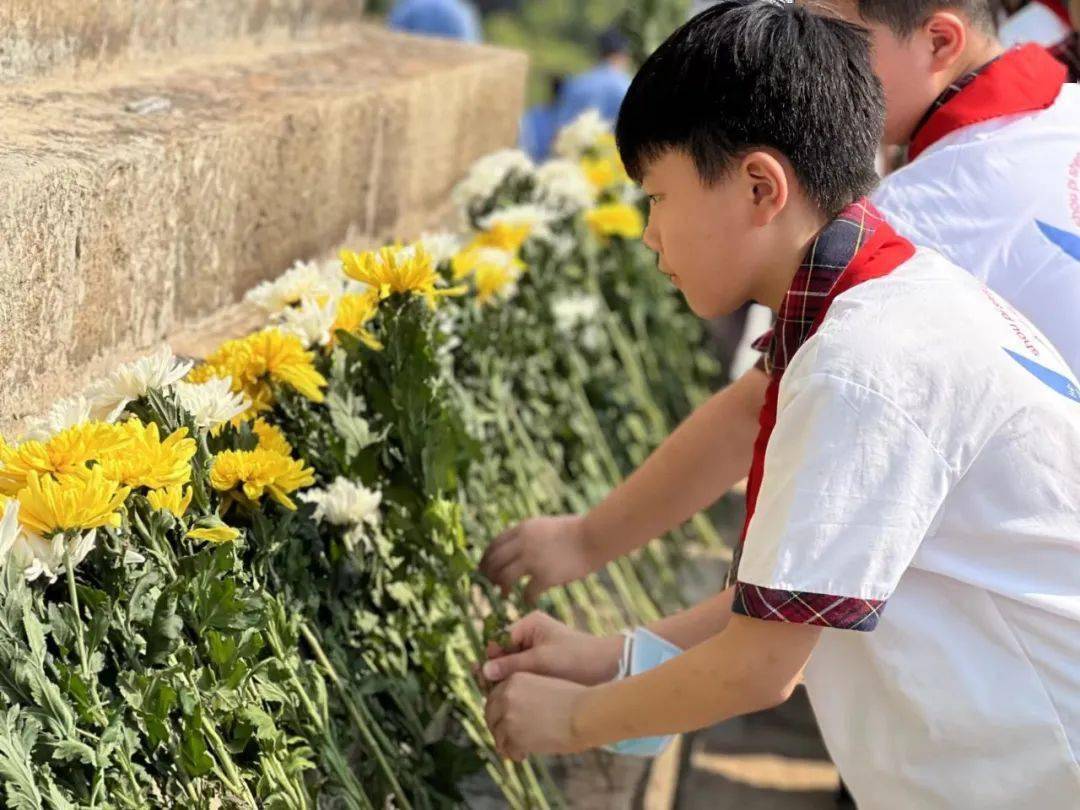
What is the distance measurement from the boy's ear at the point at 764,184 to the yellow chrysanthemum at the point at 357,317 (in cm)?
62

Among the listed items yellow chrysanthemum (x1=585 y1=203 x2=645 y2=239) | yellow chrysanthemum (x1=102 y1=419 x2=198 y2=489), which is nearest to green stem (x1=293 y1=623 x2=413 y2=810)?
yellow chrysanthemum (x1=102 y1=419 x2=198 y2=489)

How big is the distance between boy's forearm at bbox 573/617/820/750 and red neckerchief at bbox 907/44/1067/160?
899 mm

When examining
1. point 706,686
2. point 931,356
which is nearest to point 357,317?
Answer: point 706,686

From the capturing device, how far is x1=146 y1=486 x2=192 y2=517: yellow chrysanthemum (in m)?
1.59

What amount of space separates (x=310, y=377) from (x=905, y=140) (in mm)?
1002

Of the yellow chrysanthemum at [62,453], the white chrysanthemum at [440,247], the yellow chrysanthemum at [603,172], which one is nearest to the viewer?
the yellow chrysanthemum at [62,453]

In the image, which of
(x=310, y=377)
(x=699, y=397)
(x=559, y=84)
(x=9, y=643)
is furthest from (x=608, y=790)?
(x=559, y=84)

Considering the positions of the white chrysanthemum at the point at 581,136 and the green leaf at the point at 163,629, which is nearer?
the green leaf at the point at 163,629

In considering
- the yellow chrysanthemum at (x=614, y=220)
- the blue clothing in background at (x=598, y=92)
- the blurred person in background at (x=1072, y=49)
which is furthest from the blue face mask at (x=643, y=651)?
the blue clothing in background at (x=598, y=92)

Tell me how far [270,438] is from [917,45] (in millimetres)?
1099

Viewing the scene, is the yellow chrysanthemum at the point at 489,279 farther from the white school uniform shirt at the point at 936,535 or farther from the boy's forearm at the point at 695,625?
the white school uniform shirt at the point at 936,535

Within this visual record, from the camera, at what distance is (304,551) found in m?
1.98

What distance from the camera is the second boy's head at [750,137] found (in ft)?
5.58

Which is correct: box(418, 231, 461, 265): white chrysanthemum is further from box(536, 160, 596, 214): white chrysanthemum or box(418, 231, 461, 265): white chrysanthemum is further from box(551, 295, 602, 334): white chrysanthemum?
box(536, 160, 596, 214): white chrysanthemum
